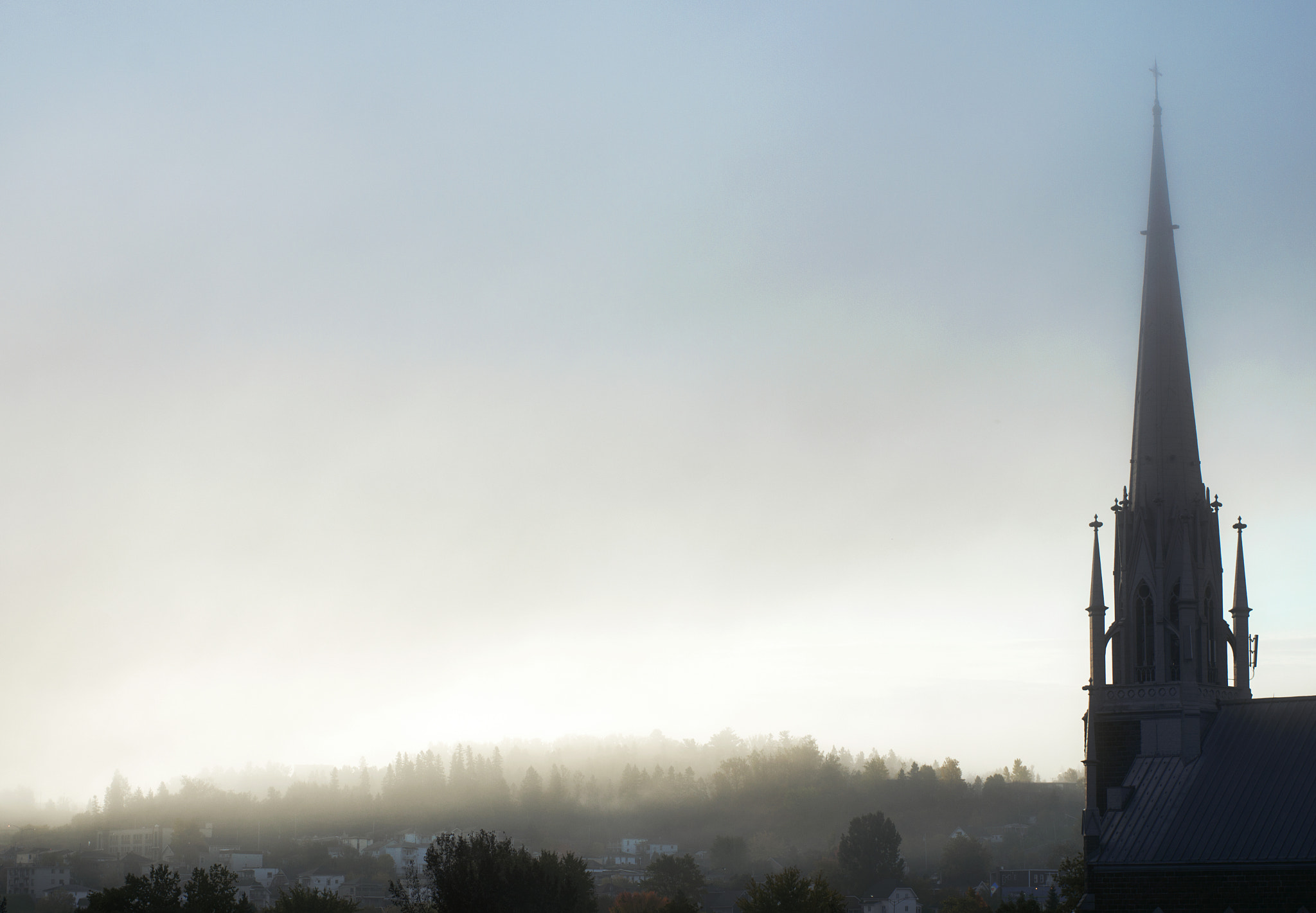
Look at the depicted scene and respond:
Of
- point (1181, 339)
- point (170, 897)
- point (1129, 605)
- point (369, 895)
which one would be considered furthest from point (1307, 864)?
point (369, 895)

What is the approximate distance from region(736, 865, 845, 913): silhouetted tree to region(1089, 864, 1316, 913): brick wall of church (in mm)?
30687

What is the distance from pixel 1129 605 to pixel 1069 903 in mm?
23987

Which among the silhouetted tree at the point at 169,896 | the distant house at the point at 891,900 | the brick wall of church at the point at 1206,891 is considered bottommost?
the distant house at the point at 891,900

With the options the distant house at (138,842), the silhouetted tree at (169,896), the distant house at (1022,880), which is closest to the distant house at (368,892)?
the distant house at (138,842)

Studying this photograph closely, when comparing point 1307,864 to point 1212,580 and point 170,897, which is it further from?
point 170,897

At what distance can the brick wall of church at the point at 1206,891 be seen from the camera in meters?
40.2

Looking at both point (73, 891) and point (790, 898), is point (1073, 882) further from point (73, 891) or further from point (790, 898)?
point (73, 891)

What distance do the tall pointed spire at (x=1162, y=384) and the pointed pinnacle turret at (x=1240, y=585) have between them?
2.23m

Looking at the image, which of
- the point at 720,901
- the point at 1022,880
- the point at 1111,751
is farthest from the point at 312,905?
the point at 1022,880

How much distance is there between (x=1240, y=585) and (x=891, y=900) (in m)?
92.3

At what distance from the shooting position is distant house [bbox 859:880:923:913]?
130 metres

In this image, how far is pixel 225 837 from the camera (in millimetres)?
198750

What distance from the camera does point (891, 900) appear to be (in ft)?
432

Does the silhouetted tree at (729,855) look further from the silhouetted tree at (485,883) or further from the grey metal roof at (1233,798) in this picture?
the grey metal roof at (1233,798)
